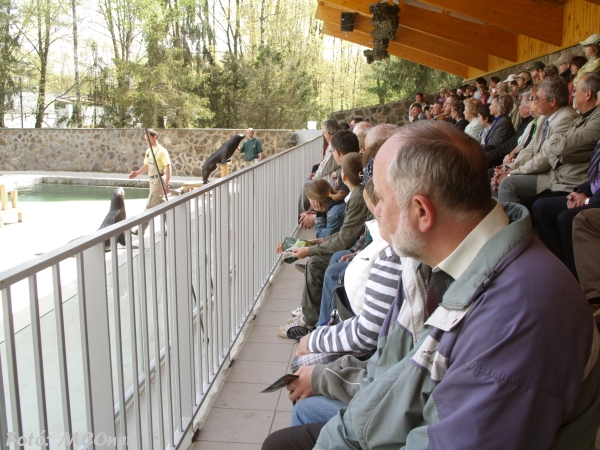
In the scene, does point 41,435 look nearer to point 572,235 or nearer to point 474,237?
point 474,237

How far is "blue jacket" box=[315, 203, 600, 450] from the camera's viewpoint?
957mm

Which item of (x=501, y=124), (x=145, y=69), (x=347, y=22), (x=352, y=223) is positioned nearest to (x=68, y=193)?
(x=145, y=69)

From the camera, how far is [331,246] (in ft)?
10.8

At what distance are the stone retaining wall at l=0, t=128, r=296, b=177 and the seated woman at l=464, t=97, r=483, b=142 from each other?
10.9 m

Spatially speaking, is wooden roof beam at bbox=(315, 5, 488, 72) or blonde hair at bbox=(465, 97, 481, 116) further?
wooden roof beam at bbox=(315, 5, 488, 72)

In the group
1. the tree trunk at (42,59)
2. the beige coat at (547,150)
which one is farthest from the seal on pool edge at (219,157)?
the tree trunk at (42,59)

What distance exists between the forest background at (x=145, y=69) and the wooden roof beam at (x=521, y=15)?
49.7 feet

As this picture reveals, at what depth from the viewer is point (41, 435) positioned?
4.10ft

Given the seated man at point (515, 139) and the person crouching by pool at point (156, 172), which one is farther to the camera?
the person crouching by pool at point (156, 172)

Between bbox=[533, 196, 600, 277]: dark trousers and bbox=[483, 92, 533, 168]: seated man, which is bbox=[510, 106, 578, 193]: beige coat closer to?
bbox=[533, 196, 600, 277]: dark trousers

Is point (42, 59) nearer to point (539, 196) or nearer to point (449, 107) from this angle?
point (449, 107)

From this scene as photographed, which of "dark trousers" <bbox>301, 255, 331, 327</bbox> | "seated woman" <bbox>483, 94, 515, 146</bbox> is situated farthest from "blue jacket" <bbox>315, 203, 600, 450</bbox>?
"seated woman" <bbox>483, 94, 515, 146</bbox>

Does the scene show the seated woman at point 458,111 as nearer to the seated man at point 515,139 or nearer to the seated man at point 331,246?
the seated man at point 515,139

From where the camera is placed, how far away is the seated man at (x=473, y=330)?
96cm
